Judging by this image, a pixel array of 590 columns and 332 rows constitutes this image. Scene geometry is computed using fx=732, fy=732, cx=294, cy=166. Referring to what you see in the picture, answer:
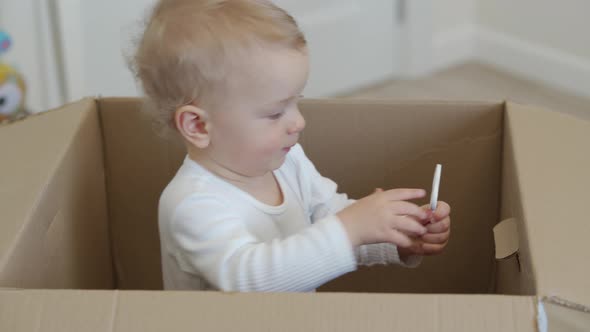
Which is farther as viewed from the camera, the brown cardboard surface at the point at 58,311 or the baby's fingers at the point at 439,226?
the baby's fingers at the point at 439,226

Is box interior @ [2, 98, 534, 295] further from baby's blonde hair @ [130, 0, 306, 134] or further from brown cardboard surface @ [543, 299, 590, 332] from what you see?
brown cardboard surface @ [543, 299, 590, 332]

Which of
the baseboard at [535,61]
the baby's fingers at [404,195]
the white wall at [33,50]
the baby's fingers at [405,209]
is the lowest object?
the baby's fingers at [405,209]

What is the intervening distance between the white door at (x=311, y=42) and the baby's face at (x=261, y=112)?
75cm

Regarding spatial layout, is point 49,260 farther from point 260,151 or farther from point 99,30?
point 99,30

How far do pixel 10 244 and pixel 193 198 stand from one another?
170 mm

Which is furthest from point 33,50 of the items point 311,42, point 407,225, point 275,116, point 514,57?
point 514,57

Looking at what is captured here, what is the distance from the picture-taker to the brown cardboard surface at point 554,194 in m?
0.52

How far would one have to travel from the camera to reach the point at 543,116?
75cm

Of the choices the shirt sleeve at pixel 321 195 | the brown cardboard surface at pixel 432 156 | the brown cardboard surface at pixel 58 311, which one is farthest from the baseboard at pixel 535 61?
the brown cardboard surface at pixel 58 311

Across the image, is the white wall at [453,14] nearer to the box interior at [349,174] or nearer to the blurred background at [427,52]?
the blurred background at [427,52]

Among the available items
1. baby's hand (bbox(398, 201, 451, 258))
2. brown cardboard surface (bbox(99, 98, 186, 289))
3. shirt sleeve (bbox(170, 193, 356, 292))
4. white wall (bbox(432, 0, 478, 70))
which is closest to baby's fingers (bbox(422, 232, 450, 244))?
baby's hand (bbox(398, 201, 451, 258))

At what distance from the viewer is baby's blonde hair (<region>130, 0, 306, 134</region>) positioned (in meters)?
0.64

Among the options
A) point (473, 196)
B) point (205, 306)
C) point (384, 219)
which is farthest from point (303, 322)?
point (473, 196)

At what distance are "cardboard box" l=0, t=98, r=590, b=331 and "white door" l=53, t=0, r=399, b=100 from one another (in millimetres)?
553
